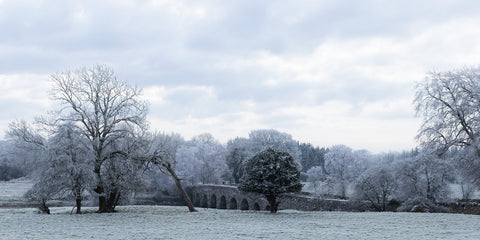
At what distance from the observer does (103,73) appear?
30.5 m

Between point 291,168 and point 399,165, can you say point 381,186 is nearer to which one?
point 399,165

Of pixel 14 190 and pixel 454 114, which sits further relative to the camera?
pixel 14 190

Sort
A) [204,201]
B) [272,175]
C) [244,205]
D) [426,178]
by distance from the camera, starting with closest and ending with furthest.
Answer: [272,175] → [426,178] → [244,205] → [204,201]

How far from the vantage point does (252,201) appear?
6097 cm

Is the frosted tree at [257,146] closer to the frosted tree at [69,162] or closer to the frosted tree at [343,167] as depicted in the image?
the frosted tree at [343,167]

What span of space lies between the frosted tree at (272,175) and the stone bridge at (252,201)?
1588 mm

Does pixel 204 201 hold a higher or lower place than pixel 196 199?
lower

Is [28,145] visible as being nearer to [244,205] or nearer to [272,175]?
[272,175]

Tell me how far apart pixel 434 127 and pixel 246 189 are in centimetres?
1479

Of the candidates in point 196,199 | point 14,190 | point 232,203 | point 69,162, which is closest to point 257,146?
point 196,199

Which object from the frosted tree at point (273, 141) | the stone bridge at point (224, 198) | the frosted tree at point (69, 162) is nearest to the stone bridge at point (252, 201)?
the stone bridge at point (224, 198)

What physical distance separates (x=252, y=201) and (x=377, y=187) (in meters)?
26.1

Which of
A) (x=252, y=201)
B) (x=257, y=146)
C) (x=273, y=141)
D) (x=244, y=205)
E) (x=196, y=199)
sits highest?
(x=273, y=141)

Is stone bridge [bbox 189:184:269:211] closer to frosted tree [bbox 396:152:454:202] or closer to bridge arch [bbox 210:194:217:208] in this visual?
bridge arch [bbox 210:194:217:208]
